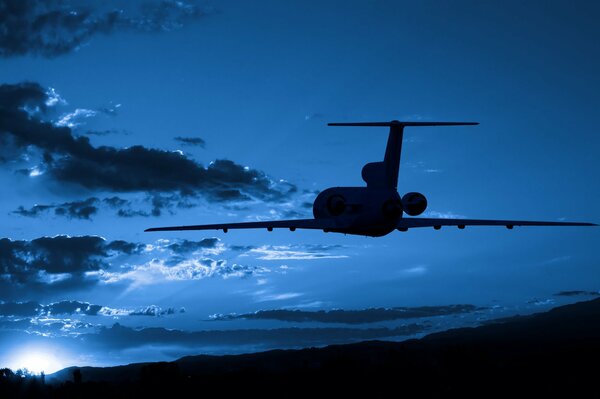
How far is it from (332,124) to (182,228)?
740 inches

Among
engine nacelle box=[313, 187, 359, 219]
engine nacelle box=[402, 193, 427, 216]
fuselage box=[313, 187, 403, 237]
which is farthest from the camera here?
engine nacelle box=[402, 193, 427, 216]

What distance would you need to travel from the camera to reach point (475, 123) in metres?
64.5

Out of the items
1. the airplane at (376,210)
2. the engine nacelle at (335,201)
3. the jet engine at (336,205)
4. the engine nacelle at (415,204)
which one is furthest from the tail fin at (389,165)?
the jet engine at (336,205)

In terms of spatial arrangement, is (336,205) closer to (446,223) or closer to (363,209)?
(363,209)

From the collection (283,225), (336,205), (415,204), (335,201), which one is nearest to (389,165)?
(415,204)

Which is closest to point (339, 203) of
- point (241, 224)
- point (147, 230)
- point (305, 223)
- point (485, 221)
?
point (305, 223)

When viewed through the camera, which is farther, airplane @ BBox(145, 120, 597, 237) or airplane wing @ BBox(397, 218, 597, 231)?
airplane wing @ BBox(397, 218, 597, 231)

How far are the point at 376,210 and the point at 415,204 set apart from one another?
222 inches

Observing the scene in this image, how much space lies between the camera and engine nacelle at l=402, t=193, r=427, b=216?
197 feet

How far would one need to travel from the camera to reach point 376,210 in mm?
56125

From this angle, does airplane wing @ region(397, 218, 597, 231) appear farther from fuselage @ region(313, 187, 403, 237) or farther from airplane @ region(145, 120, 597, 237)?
fuselage @ region(313, 187, 403, 237)

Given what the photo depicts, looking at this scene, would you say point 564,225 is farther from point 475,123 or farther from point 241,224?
point 241,224

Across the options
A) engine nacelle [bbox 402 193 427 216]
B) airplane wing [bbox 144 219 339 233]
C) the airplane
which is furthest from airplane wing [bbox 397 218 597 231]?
airplane wing [bbox 144 219 339 233]

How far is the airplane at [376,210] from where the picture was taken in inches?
2217
